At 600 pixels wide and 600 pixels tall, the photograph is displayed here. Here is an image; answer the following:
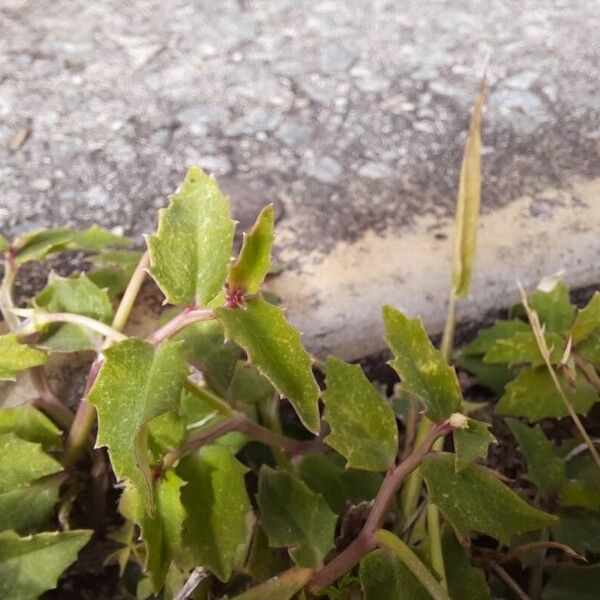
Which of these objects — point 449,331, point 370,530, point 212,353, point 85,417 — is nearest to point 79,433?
point 85,417

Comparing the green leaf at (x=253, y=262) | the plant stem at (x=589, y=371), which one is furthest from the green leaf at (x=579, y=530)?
the green leaf at (x=253, y=262)

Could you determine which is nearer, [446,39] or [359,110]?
[359,110]

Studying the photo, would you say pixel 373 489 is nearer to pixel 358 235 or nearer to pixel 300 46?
pixel 358 235

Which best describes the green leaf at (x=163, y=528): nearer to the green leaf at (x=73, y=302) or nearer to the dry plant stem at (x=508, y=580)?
the green leaf at (x=73, y=302)

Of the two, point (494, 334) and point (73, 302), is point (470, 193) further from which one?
point (73, 302)

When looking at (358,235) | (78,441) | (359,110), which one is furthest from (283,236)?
(78,441)

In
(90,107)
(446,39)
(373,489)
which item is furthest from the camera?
(446,39)

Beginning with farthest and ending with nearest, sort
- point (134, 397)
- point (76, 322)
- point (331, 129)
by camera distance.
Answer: point (331, 129) < point (76, 322) < point (134, 397)
